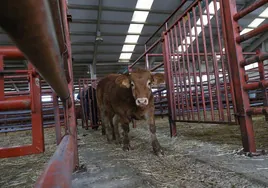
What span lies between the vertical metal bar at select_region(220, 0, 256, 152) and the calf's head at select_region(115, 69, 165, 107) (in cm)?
98

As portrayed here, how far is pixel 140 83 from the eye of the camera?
2793mm

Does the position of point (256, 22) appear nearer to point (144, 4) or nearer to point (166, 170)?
point (144, 4)

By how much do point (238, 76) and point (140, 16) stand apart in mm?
9773

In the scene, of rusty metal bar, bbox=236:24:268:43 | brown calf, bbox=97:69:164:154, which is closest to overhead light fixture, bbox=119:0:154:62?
brown calf, bbox=97:69:164:154

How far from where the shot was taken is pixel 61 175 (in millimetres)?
462

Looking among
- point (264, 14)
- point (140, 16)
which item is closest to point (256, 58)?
point (140, 16)

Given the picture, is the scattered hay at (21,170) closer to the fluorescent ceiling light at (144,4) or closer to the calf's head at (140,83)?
the calf's head at (140,83)

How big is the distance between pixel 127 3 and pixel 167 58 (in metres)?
7.34

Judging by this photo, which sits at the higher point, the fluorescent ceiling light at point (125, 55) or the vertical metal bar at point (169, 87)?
the fluorescent ceiling light at point (125, 55)

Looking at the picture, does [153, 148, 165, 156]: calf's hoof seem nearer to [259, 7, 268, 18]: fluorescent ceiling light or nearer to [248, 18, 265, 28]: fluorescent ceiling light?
→ [259, 7, 268, 18]: fluorescent ceiling light

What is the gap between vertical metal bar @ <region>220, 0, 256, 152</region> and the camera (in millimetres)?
2047

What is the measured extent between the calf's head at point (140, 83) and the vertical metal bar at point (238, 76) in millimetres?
980

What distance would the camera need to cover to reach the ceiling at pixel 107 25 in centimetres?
1005

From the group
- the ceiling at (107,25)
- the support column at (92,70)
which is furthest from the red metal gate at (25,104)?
the support column at (92,70)
